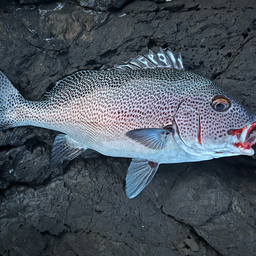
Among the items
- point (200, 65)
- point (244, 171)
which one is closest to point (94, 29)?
point (200, 65)

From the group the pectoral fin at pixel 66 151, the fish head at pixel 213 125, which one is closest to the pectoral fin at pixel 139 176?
the fish head at pixel 213 125

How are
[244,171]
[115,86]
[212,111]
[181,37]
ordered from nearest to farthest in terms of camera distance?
[212,111]
[115,86]
[181,37]
[244,171]

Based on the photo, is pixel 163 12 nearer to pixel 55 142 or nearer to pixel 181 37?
pixel 181 37

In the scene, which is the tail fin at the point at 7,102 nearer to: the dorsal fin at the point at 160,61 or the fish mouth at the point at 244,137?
the dorsal fin at the point at 160,61

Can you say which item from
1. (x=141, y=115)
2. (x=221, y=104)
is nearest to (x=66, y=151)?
(x=141, y=115)

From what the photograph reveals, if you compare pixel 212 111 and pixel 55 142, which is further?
pixel 55 142

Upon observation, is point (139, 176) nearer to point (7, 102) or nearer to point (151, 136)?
point (151, 136)

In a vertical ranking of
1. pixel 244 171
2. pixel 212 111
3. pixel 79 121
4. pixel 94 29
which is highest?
pixel 94 29
